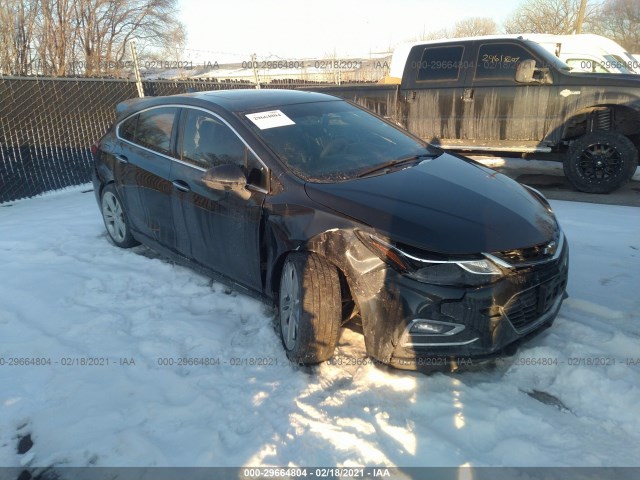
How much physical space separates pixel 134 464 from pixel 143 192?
2485 millimetres

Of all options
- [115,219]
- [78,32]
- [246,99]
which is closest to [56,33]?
[78,32]

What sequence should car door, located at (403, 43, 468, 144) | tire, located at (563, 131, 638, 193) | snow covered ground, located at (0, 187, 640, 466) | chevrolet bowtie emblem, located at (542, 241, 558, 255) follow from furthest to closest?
1. car door, located at (403, 43, 468, 144)
2. tire, located at (563, 131, 638, 193)
3. chevrolet bowtie emblem, located at (542, 241, 558, 255)
4. snow covered ground, located at (0, 187, 640, 466)

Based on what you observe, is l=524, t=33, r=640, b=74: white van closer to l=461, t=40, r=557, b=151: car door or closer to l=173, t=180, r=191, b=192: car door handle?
l=461, t=40, r=557, b=151: car door

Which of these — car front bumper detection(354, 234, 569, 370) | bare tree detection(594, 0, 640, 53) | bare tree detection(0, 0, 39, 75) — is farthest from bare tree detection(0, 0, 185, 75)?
bare tree detection(594, 0, 640, 53)

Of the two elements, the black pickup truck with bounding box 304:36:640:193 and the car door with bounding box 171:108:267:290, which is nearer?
the car door with bounding box 171:108:267:290

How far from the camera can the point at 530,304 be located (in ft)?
8.50

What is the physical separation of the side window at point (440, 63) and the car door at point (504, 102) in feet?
0.94

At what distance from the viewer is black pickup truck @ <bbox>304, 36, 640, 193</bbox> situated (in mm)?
6371

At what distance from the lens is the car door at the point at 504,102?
6.80 metres

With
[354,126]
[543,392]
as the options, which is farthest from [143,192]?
[543,392]

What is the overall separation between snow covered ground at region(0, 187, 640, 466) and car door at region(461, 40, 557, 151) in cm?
354

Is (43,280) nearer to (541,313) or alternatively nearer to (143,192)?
(143,192)

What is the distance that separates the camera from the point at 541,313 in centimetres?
268

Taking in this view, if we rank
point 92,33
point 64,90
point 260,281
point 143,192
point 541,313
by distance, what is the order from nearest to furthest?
point 541,313 → point 260,281 → point 143,192 → point 64,90 → point 92,33
